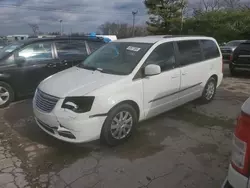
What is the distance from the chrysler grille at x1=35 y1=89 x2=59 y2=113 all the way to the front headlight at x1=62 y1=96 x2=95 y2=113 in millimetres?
241

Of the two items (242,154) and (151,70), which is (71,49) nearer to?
(151,70)

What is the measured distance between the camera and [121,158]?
3.36 m

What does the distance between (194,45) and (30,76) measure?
3767 mm

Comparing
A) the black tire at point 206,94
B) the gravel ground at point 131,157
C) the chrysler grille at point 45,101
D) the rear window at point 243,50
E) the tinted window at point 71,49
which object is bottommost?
the gravel ground at point 131,157

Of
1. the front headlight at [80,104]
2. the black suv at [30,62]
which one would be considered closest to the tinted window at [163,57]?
the front headlight at [80,104]

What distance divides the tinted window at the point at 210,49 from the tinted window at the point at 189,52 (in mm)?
237

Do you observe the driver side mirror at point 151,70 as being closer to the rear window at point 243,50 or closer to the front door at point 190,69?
the front door at point 190,69

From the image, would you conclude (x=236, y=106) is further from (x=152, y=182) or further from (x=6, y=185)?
(x=6, y=185)

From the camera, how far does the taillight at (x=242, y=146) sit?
153 centimetres

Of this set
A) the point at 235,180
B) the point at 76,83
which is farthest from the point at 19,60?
the point at 235,180

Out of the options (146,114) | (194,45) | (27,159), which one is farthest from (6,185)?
(194,45)

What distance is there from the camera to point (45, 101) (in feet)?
11.7


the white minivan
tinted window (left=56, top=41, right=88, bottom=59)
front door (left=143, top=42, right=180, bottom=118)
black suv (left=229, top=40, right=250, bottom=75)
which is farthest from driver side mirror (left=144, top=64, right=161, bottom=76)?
black suv (left=229, top=40, right=250, bottom=75)

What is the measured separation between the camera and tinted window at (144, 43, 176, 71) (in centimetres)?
407
